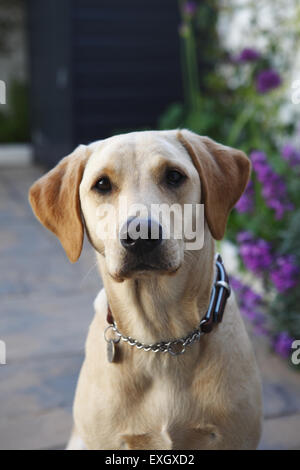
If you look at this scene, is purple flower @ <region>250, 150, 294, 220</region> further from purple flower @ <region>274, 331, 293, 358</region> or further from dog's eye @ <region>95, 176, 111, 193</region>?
dog's eye @ <region>95, 176, 111, 193</region>

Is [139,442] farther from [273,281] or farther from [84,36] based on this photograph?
[84,36]

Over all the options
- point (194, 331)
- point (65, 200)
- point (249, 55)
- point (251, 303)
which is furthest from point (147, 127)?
point (194, 331)

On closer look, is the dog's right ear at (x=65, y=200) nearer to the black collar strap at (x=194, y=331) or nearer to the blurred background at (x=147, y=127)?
the blurred background at (x=147, y=127)

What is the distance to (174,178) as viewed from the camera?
1.64 metres

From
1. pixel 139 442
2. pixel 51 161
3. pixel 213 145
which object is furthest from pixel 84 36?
pixel 139 442

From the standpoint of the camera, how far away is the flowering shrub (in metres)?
2.75

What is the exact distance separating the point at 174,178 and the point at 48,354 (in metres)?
1.59

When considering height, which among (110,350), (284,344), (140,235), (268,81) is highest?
(268,81)

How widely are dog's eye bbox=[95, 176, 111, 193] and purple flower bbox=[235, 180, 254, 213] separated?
1724 mm

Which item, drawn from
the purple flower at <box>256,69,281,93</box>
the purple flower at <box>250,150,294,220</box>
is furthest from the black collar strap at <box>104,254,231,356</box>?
the purple flower at <box>256,69,281,93</box>

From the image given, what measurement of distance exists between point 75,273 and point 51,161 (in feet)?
13.2

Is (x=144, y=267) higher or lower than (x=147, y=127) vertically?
higher

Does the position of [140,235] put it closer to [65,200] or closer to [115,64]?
[65,200]

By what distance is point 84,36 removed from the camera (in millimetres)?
6352
